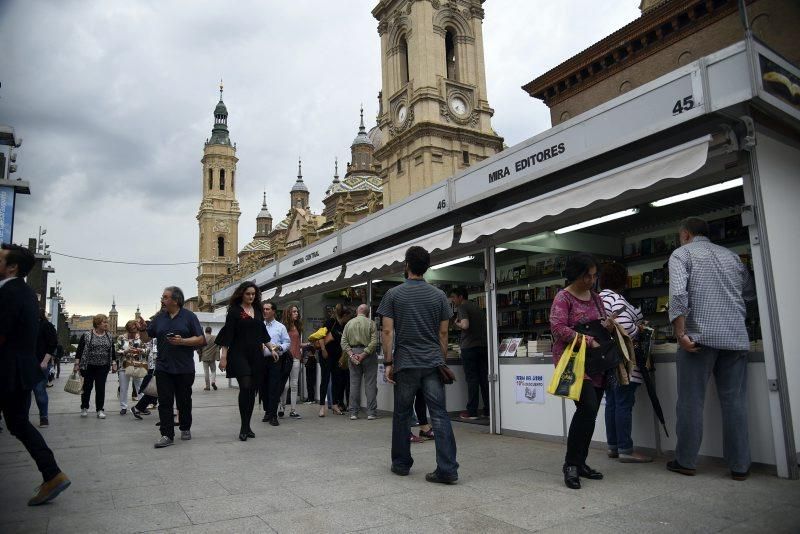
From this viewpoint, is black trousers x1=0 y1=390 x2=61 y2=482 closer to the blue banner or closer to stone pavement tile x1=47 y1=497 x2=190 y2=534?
stone pavement tile x1=47 y1=497 x2=190 y2=534

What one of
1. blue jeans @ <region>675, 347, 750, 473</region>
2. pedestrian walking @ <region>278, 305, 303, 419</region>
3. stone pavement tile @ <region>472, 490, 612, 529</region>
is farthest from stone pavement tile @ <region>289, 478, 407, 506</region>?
pedestrian walking @ <region>278, 305, 303, 419</region>

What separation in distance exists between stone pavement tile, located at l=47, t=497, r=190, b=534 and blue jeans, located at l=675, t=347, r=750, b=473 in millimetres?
3839

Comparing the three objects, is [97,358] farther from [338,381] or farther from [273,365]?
[338,381]

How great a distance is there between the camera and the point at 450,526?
11.3ft

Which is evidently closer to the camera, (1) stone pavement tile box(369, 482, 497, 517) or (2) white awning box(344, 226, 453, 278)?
(1) stone pavement tile box(369, 482, 497, 517)

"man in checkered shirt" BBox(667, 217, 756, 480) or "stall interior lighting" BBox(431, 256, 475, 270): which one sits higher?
"stall interior lighting" BBox(431, 256, 475, 270)

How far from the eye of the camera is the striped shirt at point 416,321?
4.80 m

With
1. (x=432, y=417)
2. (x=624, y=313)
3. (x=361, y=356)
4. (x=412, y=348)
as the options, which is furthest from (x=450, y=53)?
(x=432, y=417)

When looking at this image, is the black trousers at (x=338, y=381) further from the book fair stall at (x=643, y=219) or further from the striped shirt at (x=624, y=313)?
the striped shirt at (x=624, y=313)

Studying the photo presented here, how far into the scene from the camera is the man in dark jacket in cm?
397

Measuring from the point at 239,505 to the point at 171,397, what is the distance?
3190 millimetres

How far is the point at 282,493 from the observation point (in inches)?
168

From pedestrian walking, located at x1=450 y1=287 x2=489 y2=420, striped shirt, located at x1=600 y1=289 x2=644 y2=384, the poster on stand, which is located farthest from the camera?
pedestrian walking, located at x1=450 y1=287 x2=489 y2=420

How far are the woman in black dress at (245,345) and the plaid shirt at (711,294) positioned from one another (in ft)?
16.3
